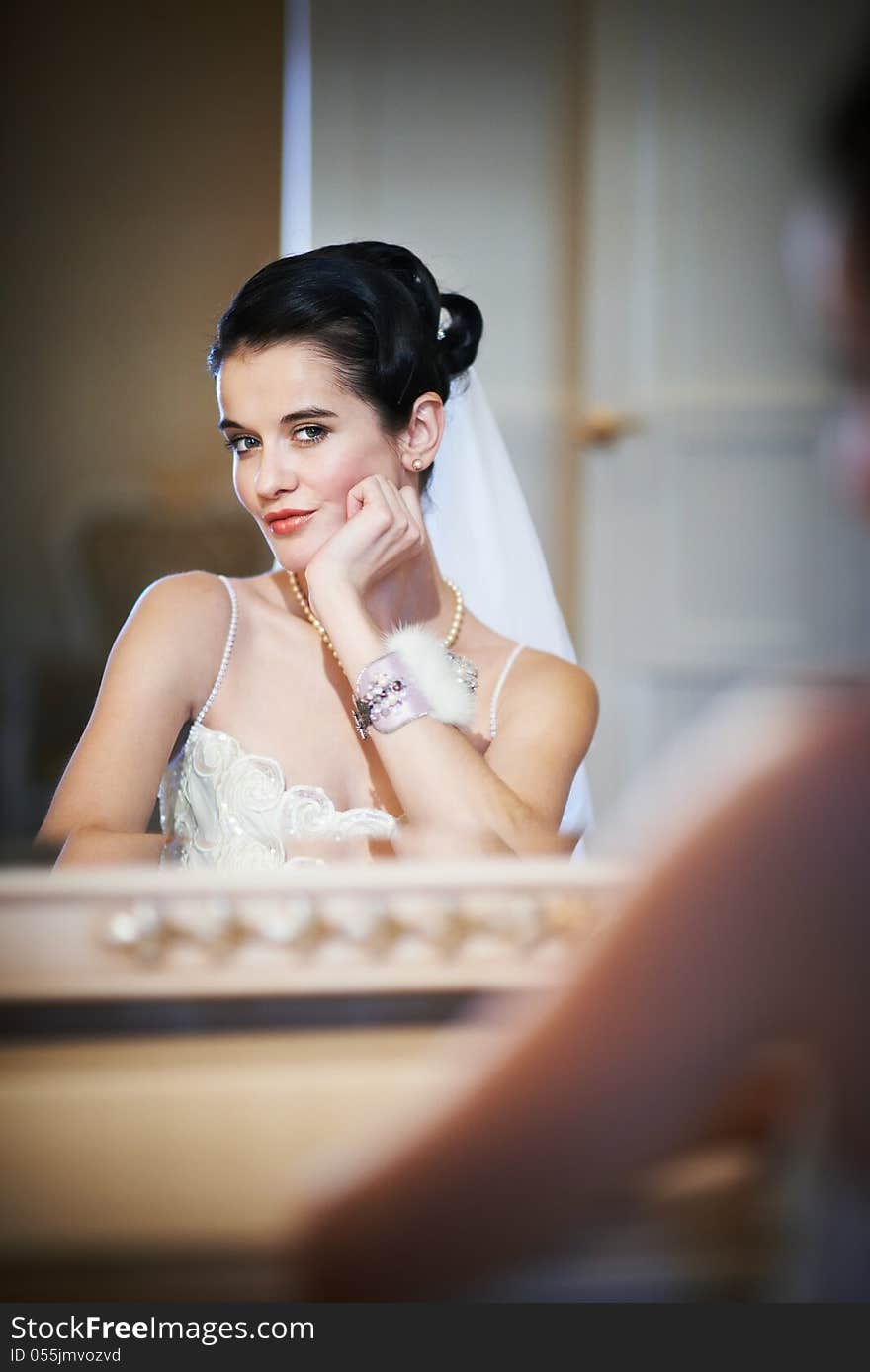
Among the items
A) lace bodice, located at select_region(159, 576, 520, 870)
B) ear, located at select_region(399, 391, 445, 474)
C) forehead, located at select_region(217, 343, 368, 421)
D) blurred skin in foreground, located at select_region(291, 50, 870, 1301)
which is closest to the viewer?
blurred skin in foreground, located at select_region(291, 50, 870, 1301)

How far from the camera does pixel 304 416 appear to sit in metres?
1.03

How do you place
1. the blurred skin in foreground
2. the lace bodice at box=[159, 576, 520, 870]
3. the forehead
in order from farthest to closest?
the forehead, the lace bodice at box=[159, 576, 520, 870], the blurred skin in foreground

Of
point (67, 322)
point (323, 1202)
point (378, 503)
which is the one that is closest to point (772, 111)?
point (378, 503)

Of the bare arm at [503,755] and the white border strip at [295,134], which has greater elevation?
the white border strip at [295,134]

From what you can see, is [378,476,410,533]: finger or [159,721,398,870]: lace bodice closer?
[159,721,398,870]: lace bodice

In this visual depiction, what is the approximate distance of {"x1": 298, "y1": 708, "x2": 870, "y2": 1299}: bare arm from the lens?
34 cm

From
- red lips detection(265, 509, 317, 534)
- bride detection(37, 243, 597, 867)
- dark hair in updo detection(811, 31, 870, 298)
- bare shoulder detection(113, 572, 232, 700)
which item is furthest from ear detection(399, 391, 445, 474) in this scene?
dark hair in updo detection(811, 31, 870, 298)

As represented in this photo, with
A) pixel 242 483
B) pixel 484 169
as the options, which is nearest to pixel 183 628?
pixel 242 483

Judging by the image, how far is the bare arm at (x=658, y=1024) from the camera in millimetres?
344

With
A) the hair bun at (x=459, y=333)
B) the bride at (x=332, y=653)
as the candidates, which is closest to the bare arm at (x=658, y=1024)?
the bride at (x=332, y=653)

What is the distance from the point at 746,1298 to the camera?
57 centimetres

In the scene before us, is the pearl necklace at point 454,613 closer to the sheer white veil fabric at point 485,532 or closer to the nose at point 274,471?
the sheer white veil fabric at point 485,532

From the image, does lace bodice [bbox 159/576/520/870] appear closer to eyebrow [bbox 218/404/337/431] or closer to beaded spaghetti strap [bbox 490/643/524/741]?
beaded spaghetti strap [bbox 490/643/524/741]

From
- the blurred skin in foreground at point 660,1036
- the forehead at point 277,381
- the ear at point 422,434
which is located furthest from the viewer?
the ear at point 422,434
